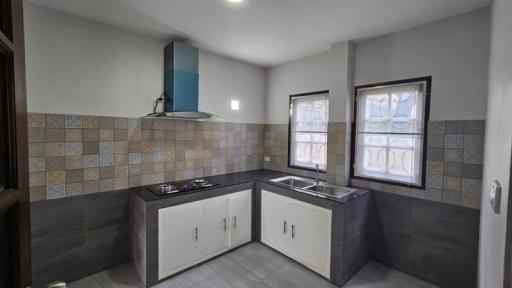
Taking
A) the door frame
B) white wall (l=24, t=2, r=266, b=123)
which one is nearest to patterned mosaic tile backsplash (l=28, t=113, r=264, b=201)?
white wall (l=24, t=2, r=266, b=123)

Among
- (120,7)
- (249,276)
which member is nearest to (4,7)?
(120,7)

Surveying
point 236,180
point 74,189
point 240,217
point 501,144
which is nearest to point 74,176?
point 74,189

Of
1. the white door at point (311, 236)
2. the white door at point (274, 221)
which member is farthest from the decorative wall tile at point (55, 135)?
the white door at point (311, 236)

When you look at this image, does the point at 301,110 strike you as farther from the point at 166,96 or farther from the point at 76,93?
Result: the point at 76,93

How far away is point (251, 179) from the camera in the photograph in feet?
9.41

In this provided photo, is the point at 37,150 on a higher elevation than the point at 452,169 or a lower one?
higher

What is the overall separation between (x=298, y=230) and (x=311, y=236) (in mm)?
161

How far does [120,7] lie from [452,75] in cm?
288

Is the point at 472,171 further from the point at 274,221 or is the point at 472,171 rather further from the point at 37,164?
the point at 37,164

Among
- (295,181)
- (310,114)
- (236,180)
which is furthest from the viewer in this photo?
(310,114)

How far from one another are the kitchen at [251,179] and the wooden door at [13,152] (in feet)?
4.56

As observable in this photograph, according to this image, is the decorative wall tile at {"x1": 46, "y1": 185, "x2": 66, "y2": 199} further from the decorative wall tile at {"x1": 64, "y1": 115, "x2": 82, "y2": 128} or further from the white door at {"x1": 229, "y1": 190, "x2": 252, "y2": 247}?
the white door at {"x1": 229, "y1": 190, "x2": 252, "y2": 247}

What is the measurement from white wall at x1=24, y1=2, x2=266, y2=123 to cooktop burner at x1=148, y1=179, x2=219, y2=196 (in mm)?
797

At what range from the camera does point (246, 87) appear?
11.0ft
